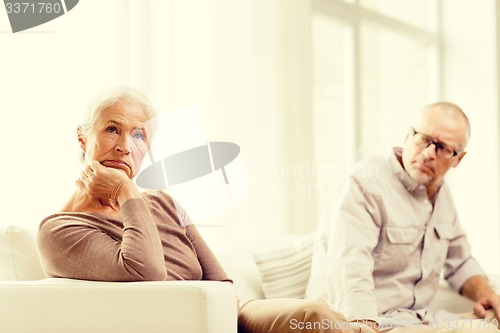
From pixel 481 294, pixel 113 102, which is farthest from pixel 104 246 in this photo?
pixel 481 294

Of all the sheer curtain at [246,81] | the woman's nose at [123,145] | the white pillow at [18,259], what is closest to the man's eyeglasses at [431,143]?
the sheer curtain at [246,81]

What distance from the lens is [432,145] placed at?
288 cm

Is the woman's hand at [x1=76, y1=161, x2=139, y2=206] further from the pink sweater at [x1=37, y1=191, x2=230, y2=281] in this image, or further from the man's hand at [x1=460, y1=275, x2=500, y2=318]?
the man's hand at [x1=460, y1=275, x2=500, y2=318]

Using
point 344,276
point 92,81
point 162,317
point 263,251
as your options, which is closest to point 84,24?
point 92,81

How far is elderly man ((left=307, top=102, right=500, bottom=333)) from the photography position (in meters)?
2.66

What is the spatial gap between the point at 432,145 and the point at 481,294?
584 mm

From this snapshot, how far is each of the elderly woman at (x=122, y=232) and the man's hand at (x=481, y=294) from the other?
40.5 inches

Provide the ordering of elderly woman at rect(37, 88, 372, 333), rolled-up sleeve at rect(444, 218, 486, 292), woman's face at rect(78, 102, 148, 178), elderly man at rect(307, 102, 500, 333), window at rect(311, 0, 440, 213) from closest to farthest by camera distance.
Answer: elderly woman at rect(37, 88, 372, 333)
woman's face at rect(78, 102, 148, 178)
elderly man at rect(307, 102, 500, 333)
rolled-up sleeve at rect(444, 218, 486, 292)
window at rect(311, 0, 440, 213)

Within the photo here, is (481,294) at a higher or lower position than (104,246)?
lower

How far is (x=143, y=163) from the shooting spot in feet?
6.64

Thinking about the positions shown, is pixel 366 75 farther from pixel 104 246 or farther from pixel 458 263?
pixel 104 246

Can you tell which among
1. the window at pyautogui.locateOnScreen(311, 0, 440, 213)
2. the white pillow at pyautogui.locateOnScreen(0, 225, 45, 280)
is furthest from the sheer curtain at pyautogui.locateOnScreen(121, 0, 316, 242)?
the white pillow at pyautogui.locateOnScreen(0, 225, 45, 280)

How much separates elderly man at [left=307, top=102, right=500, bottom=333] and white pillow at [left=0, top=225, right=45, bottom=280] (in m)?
1.02

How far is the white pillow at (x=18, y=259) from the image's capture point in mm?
2086
